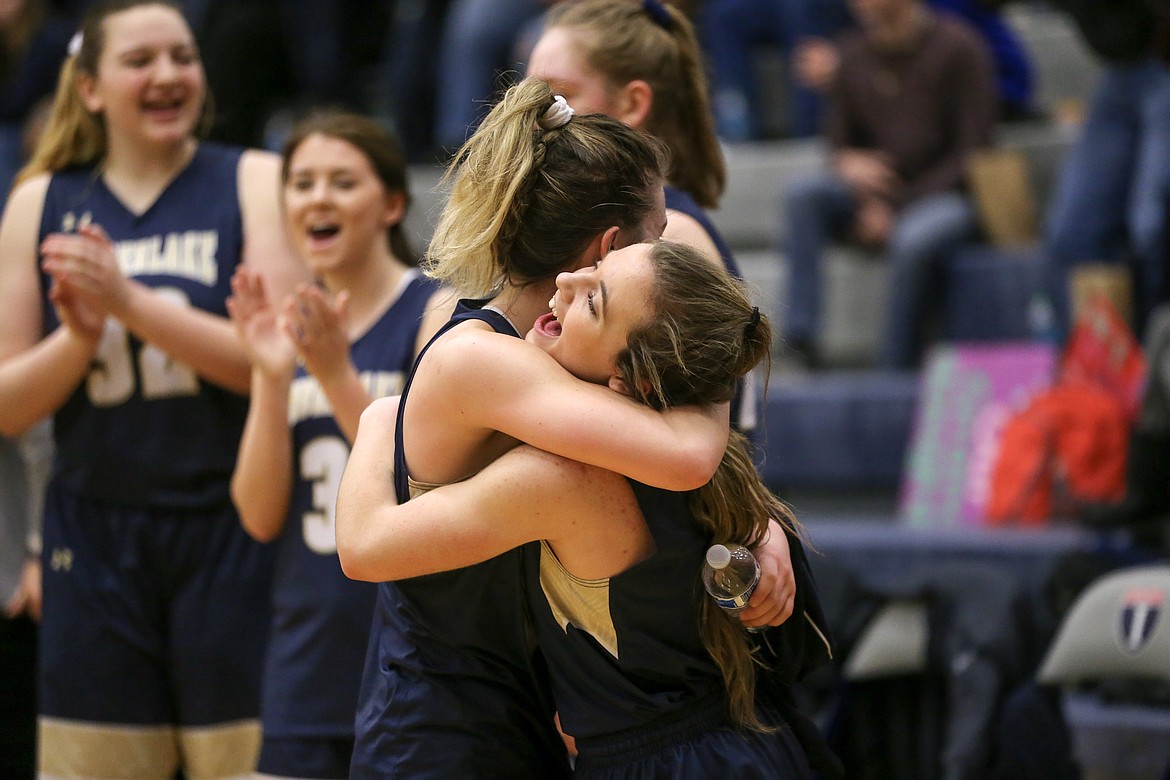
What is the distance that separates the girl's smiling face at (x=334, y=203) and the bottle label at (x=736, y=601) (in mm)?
1169

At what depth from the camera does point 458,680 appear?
1.93 meters

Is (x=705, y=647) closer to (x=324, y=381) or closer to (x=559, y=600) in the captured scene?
(x=559, y=600)

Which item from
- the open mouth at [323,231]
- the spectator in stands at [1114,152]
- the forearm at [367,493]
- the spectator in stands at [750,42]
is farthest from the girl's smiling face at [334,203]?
the spectator in stands at [750,42]

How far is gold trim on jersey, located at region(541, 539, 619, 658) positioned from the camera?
1812mm

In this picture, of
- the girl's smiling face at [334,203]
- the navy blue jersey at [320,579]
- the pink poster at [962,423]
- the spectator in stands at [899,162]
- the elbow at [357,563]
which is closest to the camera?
the elbow at [357,563]

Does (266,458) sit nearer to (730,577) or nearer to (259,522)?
(259,522)

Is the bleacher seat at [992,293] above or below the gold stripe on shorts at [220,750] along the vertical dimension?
above

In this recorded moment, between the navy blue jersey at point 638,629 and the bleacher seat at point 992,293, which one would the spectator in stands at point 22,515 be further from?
the bleacher seat at point 992,293

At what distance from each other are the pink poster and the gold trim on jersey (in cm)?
341

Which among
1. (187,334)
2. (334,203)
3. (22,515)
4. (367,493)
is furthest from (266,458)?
(22,515)

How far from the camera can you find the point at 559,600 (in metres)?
1.86

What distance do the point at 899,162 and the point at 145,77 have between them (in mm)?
3672

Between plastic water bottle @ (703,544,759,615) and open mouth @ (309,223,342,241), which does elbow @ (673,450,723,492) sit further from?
open mouth @ (309,223,342,241)

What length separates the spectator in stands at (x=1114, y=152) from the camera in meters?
5.12
